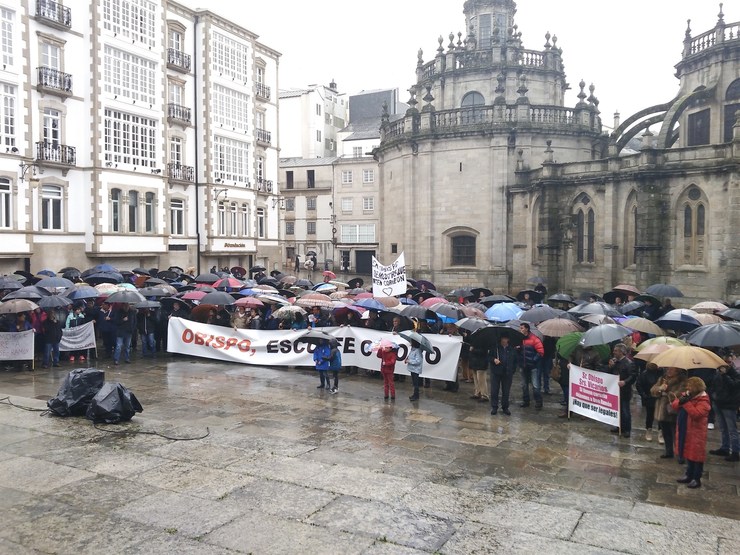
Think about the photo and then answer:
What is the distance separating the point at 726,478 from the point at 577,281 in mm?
24735

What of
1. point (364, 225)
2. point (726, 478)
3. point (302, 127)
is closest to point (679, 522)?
point (726, 478)

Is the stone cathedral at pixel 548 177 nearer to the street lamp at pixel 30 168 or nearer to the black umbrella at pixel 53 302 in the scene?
the street lamp at pixel 30 168

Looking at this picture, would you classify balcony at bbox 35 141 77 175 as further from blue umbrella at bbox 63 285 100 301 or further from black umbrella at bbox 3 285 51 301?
blue umbrella at bbox 63 285 100 301

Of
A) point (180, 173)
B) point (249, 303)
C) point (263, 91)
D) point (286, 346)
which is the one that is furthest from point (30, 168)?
point (286, 346)

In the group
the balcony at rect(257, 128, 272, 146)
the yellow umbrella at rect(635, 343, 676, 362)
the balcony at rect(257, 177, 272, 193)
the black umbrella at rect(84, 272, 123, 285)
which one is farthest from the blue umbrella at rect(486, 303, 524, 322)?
the balcony at rect(257, 128, 272, 146)

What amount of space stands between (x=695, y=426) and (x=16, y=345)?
15837 mm

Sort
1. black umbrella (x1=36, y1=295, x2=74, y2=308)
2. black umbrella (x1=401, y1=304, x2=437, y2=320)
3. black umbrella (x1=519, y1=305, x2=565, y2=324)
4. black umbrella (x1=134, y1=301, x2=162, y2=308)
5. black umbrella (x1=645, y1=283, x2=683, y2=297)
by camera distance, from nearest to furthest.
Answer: black umbrella (x1=519, y1=305, x2=565, y2=324), black umbrella (x1=401, y1=304, x2=437, y2=320), black umbrella (x1=36, y1=295, x2=74, y2=308), black umbrella (x1=134, y1=301, x2=162, y2=308), black umbrella (x1=645, y1=283, x2=683, y2=297)

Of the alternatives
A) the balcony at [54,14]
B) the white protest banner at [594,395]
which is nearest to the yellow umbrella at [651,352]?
the white protest banner at [594,395]

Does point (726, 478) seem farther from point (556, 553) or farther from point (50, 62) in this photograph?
point (50, 62)

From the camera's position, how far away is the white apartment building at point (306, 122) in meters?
70.7

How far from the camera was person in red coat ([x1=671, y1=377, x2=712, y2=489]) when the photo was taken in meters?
9.25

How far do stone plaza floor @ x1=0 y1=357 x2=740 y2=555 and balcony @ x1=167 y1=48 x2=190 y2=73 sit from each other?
28893 mm

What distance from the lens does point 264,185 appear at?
47.2 metres

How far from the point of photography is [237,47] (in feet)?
143
